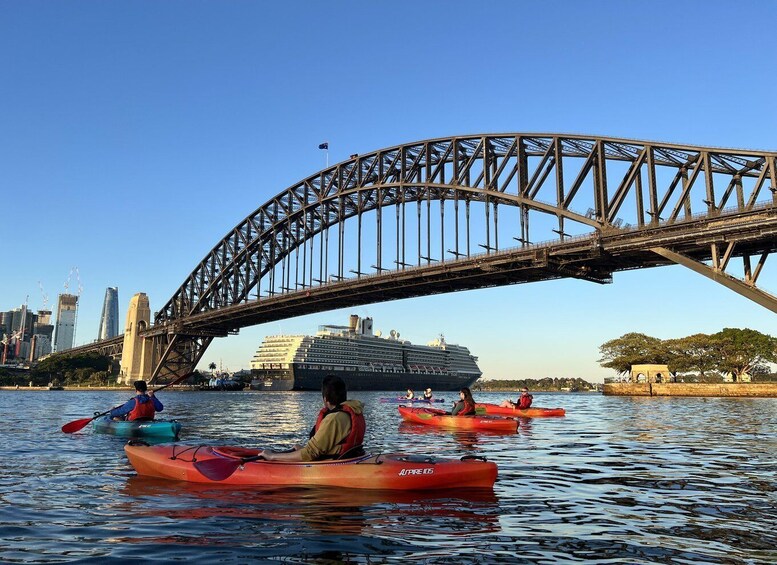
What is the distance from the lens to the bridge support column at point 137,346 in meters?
100

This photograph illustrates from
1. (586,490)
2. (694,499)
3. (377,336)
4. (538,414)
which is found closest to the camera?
(694,499)

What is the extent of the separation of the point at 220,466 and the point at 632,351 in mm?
91854

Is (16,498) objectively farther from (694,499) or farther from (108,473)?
(694,499)

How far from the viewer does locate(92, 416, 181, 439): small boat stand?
18688 mm

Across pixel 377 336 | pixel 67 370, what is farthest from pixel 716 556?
pixel 67 370

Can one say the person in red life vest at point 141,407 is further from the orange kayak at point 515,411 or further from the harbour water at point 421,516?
the orange kayak at point 515,411

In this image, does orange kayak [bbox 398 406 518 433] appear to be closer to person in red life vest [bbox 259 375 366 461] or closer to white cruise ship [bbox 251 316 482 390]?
person in red life vest [bbox 259 375 366 461]

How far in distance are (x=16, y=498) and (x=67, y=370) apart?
13208cm

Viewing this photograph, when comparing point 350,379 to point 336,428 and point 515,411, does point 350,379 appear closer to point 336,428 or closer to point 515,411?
point 515,411

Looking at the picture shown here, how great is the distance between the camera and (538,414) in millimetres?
32250

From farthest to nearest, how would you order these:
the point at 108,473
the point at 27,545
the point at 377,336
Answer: the point at 377,336 < the point at 108,473 < the point at 27,545

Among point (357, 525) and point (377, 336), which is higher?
point (377, 336)

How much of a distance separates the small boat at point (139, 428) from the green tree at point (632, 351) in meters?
83.2

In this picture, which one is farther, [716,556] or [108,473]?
[108,473]
